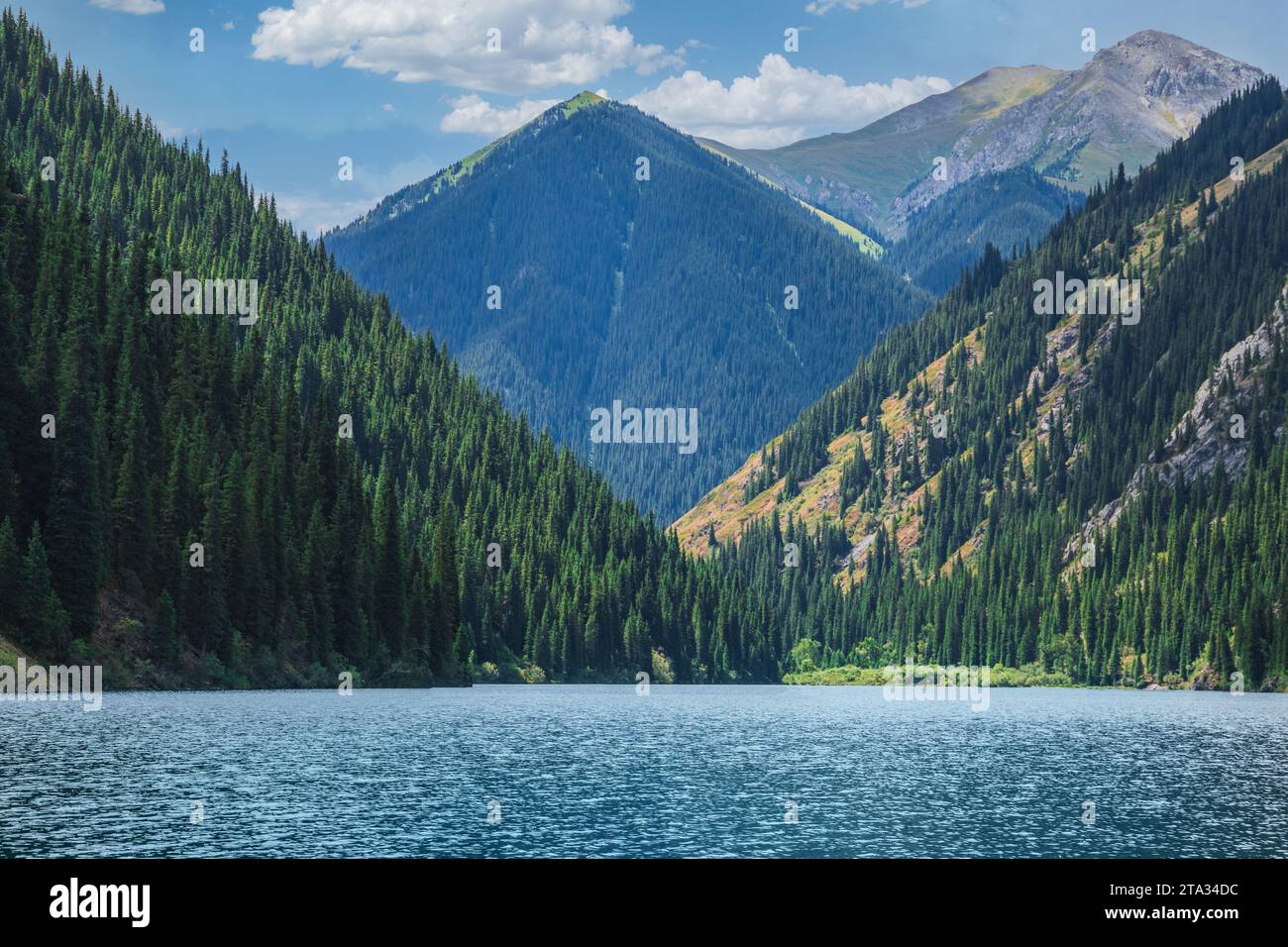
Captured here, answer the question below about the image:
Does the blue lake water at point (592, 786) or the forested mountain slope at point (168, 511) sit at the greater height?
the forested mountain slope at point (168, 511)

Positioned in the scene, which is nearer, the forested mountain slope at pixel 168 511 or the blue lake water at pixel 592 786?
the blue lake water at pixel 592 786

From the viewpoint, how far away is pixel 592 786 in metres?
79.9

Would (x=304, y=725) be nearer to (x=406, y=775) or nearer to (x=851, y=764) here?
(x=406, y=775)

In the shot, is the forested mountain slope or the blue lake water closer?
the blue lake water

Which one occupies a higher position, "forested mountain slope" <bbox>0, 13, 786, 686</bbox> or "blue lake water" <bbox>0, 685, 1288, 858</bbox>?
"forested mountain slope" <bbox>0, 13, 786, 686</bbox>

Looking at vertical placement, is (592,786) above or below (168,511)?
below

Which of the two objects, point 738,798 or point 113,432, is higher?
point 113,432

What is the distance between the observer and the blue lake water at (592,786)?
202 feet

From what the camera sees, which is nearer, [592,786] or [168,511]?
[592,786]

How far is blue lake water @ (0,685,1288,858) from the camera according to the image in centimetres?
6159
